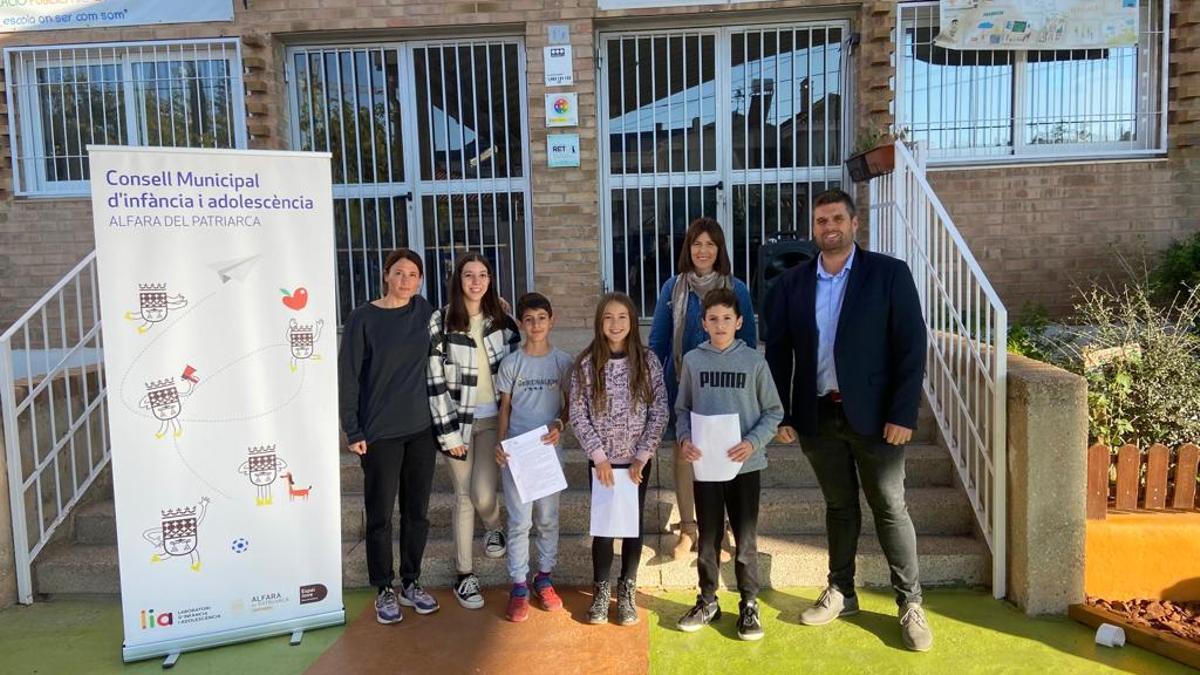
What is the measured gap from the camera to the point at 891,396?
3205 millimetres

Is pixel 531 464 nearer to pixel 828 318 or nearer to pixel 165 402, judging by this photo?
pixel 828 318

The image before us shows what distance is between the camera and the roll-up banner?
3.22 metres

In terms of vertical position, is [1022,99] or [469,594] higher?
[1022,99]

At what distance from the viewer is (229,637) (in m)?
3.45

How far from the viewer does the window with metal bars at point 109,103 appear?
693 cm

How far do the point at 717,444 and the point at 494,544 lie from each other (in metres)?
1.33

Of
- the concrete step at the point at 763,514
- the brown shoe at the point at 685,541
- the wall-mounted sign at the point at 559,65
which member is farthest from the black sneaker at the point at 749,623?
the wall-mounted sign at the point at 559,65

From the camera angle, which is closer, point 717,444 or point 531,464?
point 717,444

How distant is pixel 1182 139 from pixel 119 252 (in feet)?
25.6

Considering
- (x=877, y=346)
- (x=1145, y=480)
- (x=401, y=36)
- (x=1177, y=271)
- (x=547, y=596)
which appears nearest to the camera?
(x=877, y=346)

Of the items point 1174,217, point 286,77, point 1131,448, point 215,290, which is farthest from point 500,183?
point 1174,217

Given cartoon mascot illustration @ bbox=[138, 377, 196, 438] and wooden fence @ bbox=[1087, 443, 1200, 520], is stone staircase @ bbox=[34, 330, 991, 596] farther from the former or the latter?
cartoon mascot illustration @ bbox=[138, 377, 196, 438]

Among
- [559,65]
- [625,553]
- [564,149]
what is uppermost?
[559,65]

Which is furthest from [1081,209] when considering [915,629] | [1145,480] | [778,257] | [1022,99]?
[915,629]
